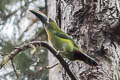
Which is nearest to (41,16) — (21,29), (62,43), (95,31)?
(62,43)

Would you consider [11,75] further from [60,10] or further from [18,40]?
[60,10]

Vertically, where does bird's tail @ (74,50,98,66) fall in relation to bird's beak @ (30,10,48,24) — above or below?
below

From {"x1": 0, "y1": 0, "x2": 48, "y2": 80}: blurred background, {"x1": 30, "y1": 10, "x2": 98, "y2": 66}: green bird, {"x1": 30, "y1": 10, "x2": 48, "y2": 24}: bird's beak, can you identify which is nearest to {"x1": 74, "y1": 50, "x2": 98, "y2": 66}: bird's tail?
{"x1": 30, "y1": 10, "x2": 98, "y2": 66}: green bird

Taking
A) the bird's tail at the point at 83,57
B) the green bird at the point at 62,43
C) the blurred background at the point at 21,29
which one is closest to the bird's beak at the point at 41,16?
the green bird at the point at 62,43

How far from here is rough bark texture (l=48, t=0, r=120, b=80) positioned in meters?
1.45

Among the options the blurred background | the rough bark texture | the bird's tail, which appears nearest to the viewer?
the bird's tail

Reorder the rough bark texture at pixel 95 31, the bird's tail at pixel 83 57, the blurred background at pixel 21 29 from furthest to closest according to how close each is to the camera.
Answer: the blurred background at pixel 21 29
the rough bark texture at pixel 95 31
the bird's tail at pixel 83 57

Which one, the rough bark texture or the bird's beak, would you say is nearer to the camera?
the bird's beak

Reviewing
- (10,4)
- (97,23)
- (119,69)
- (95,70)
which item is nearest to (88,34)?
(97,23)

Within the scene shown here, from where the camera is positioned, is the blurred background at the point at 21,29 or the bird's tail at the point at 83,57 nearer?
the bird's tail at the point at 83,57

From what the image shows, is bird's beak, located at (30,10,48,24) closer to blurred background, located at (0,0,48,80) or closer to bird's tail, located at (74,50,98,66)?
bird's tail, located at (74,50,98,66)

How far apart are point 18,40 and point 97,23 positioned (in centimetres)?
217

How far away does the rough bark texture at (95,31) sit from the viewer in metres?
1.45

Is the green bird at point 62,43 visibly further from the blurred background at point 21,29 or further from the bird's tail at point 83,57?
the blurred background at point 21,29
